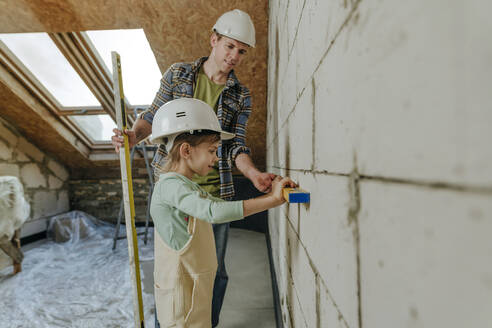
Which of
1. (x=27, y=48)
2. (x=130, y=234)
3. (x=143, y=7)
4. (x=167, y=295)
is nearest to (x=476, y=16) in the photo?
(x=167, y=295)

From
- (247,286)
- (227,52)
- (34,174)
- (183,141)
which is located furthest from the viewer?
(34,174)

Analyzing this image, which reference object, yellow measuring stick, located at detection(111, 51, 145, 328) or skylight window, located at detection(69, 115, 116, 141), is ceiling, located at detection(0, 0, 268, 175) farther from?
yellow measuring stick, located at detection(111, 51, 145, 328)

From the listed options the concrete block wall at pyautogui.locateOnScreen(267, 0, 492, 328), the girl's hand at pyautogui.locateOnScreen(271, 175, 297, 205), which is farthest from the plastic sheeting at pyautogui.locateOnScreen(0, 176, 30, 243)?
the concrete block wall at pyautogui.locateOnScreen(267, 0, 492, 328)

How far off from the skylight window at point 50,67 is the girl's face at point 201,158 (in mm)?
2726

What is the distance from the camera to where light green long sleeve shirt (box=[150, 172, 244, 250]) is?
926mm

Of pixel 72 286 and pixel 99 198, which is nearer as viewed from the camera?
pixel 72 286

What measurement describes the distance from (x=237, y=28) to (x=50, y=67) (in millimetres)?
2814

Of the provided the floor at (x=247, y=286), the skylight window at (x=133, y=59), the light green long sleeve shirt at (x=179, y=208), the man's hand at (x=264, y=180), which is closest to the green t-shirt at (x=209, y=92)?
the light green long sleeve shirt at (x=179, y=208)

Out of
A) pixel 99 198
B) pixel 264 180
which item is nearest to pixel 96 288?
pixel 264 180

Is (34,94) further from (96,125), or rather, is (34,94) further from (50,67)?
(96,125)

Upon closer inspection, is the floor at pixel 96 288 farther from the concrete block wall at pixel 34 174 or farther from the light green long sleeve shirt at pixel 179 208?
the light green long sleeve shirt at pixel 179 208

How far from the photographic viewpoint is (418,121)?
0.27 metres

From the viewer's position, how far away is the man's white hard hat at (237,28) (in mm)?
1599

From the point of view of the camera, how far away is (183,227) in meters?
1.13
